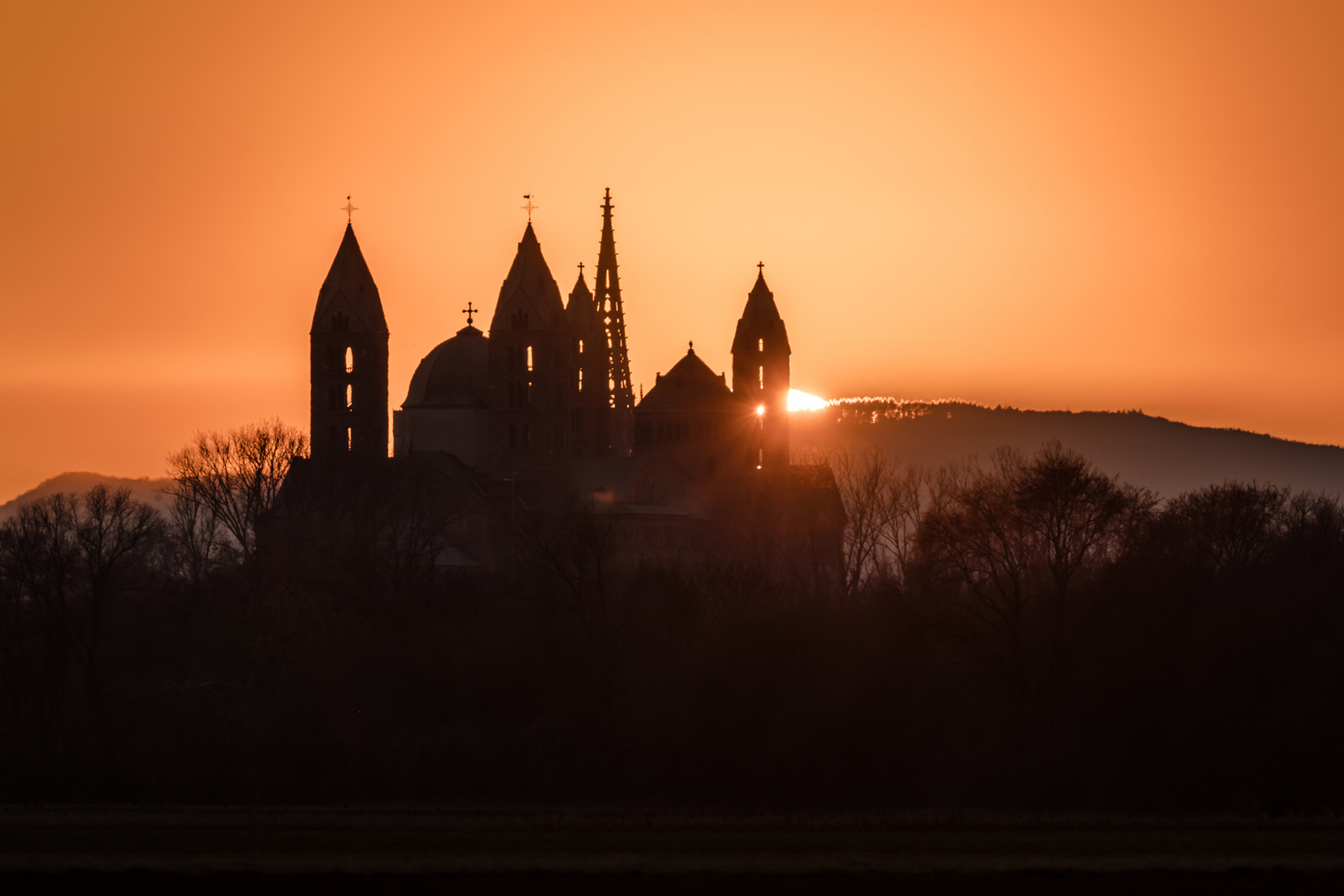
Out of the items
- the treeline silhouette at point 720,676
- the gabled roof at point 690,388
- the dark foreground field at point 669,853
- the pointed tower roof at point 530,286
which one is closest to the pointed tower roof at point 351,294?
the pointed tower roof at point 530,286

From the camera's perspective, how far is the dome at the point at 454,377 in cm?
10944

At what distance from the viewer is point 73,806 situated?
54719mm

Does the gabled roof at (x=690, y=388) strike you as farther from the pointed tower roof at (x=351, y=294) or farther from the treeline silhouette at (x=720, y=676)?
the treeline silhouette at (x=720, y=676)

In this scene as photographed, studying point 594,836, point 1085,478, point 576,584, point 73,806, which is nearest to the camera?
point 594,836

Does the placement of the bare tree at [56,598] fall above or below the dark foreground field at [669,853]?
above

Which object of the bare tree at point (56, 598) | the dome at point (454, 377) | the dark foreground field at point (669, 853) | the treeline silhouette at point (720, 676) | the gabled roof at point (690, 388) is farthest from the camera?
the gabled roof at point (690, 388)

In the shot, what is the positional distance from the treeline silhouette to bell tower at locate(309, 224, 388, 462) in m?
22.7

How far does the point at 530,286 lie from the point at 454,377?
10.5 metres

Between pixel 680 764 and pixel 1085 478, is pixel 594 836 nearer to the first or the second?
pixel 680 764

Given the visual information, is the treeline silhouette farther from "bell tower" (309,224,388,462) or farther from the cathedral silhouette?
"bell tower" (309,224,388,462)

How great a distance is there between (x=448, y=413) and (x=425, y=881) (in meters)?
70.0

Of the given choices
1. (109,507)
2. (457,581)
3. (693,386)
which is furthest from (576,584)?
(693,386)

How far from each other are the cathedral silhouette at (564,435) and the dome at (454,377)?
3.7 inches

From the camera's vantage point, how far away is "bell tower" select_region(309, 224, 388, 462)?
339 feet
